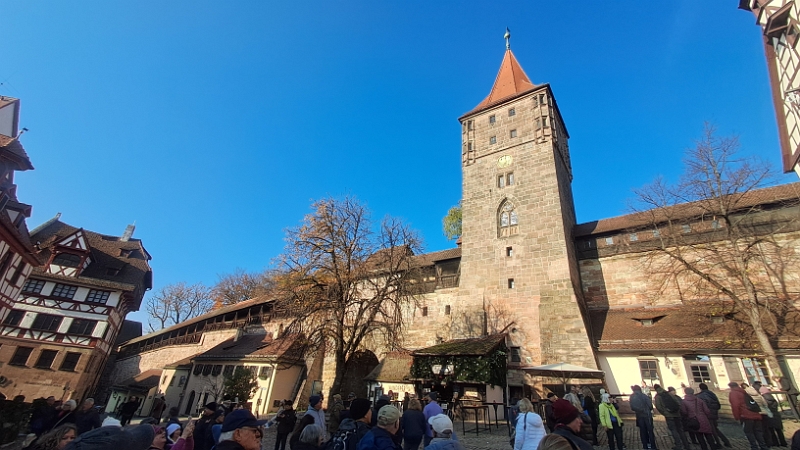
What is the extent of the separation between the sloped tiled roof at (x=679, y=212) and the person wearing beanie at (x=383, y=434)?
60.0ft

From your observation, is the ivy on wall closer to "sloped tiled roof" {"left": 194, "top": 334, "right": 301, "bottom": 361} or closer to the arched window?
"sloped tiled roof" {"left": 194, "top": 334, "right": 301, "bottom": 361}

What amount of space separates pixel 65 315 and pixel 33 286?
249 centimetres

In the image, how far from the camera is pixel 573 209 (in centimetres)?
2422

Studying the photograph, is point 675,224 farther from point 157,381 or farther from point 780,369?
point 157,381

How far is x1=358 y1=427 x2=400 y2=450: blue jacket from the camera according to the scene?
328cm

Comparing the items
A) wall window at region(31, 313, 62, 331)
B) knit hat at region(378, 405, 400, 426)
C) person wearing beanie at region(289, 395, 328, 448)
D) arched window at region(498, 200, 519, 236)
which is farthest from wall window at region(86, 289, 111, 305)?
knit hat at region(378, 405, 400, 426)

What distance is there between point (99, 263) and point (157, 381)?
35.8 ft

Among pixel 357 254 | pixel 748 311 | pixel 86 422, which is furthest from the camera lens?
pixel 357 254

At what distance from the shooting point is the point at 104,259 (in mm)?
26250

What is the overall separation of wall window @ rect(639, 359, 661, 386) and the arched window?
28.7 feet

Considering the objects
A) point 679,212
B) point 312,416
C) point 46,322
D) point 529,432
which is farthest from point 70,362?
point 679,212

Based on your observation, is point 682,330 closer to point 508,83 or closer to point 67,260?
point 508,83

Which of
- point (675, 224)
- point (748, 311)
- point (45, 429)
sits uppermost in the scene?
point (675, 224)

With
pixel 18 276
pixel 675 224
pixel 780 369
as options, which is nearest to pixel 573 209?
pixel 675 224
